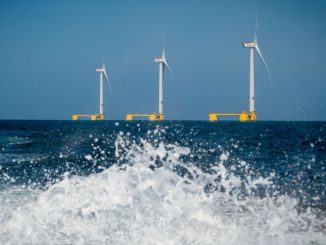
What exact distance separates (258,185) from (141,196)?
5442mm

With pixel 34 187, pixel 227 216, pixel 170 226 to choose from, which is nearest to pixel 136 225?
pixel 170 226

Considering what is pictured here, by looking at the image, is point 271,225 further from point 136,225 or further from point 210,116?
point 210,116

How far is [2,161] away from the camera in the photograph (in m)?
19.7

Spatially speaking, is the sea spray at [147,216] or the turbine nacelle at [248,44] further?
the turbine nacelle at [248,44]

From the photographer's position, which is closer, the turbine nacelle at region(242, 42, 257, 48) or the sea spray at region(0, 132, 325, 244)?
the sea spray at region(0, 132, 325, 244)

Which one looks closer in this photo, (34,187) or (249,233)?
(249,233)

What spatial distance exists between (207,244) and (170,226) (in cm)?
100

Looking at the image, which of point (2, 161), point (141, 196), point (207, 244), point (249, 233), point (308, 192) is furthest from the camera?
point (2, 161)

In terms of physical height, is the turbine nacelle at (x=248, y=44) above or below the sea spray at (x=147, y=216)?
above

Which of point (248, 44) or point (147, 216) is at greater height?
point (248, 44)

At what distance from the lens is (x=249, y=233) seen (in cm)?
706

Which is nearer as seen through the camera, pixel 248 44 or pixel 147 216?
pixel 147 216

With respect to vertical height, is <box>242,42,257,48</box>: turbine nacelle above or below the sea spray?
above

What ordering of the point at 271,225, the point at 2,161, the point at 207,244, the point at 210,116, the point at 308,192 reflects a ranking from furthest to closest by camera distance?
the point at 210,116 → the point at 2,161 → the point at 308,192 → the point at 271,225 → the point at 207,244
